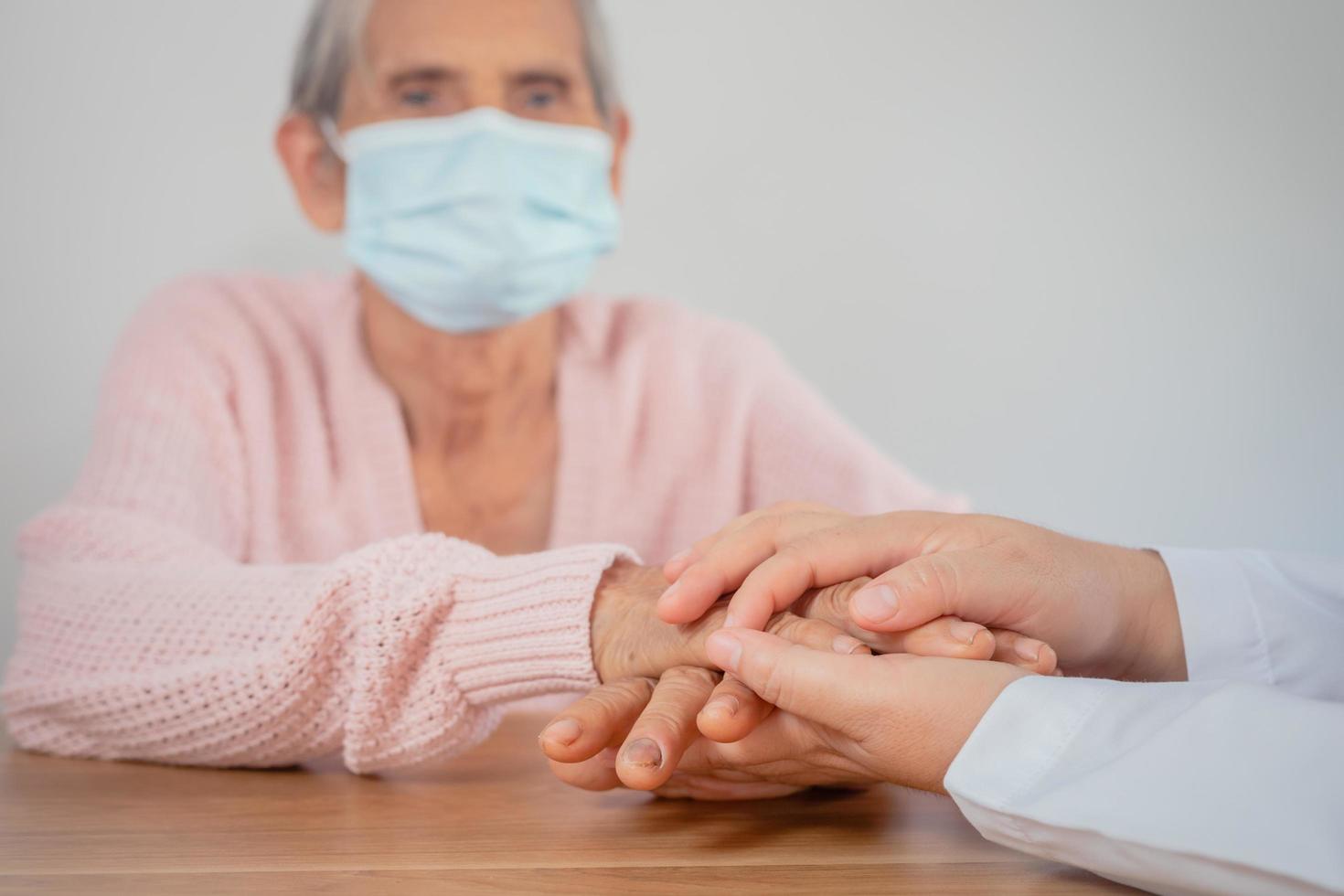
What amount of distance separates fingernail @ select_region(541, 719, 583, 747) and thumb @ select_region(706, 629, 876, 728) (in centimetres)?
9

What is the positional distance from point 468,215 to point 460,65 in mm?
233

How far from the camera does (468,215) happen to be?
1.51 m

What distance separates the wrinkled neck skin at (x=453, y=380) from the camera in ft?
5.35

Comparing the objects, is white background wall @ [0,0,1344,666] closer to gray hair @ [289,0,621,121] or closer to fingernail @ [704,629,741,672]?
gray hair @ [289,0,621,121]

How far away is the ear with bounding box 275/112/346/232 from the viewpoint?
64.7 inches

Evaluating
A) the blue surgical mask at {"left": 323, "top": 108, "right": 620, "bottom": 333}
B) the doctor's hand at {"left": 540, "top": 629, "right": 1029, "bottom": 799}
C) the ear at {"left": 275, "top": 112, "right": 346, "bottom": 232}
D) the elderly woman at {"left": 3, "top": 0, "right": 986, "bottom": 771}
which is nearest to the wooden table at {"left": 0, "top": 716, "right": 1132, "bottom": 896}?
the doctor's hand at {"left": 540, "top": 629, "right": 1029, "bottom": 799}

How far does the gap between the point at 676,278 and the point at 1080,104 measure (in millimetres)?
682

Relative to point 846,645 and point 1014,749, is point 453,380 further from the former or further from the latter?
point 1014,749

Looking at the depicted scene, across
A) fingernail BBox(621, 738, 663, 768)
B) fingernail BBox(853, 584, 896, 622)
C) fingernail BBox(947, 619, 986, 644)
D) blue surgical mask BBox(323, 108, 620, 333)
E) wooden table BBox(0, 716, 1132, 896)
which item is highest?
blue surgical mask BBox(323, 108, 620, 333)

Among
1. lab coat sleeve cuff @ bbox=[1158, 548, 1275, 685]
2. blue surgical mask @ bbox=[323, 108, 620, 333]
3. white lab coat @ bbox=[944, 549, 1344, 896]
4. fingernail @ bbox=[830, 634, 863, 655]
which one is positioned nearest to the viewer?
white lab coat @ bbox=[944, 549, 1344, 896]

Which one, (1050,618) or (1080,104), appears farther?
(1080,104)

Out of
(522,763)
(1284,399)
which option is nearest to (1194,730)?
(522,763)

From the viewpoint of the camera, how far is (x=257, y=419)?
1.48m

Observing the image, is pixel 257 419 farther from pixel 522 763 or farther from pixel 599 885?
pixel 599 885
